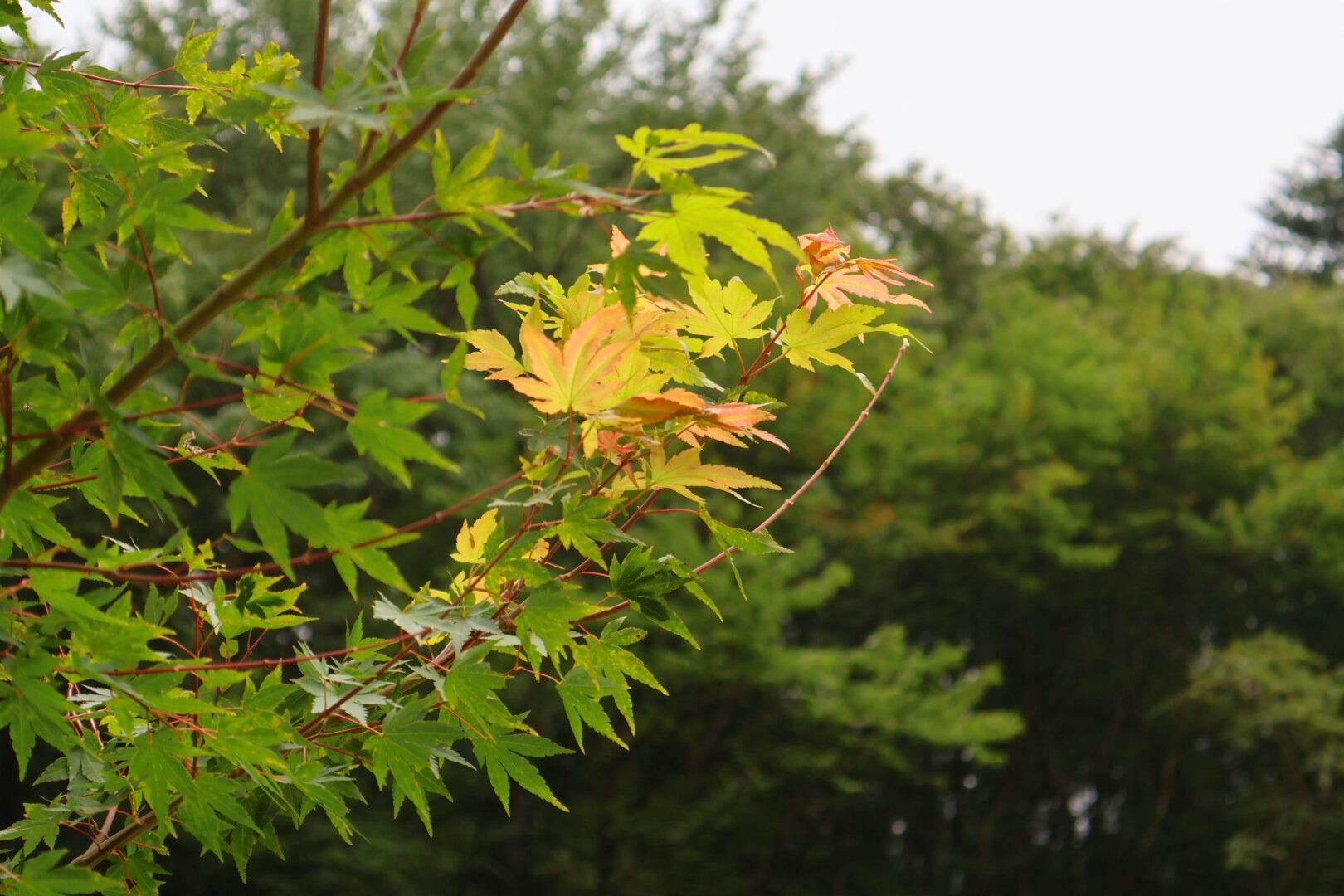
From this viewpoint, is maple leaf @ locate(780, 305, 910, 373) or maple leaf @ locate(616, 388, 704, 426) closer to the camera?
maple leaf @ locate(616, 388, 704, 426)

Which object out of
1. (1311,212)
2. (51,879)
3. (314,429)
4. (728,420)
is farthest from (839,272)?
(1311,212)

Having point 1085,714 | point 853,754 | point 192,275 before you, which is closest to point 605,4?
point 192,275

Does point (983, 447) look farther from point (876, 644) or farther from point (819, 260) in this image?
point (819, 260)

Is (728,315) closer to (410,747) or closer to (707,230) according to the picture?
(707,230)

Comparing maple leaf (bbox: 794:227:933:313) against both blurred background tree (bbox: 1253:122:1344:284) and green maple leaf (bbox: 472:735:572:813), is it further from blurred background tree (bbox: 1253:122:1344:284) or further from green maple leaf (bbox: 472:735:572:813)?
blurred background tree (bbox: 1253:122:1344:284)

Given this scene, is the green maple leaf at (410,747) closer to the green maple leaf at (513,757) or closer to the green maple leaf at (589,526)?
the green maple leaf at (513,757)

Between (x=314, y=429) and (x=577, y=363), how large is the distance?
0.26 m

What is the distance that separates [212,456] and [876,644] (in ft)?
30.3

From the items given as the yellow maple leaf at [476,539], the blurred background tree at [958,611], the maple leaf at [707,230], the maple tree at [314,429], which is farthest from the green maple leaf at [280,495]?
the blurred background tree at [958,611]

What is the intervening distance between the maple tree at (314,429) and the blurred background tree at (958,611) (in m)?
6.74

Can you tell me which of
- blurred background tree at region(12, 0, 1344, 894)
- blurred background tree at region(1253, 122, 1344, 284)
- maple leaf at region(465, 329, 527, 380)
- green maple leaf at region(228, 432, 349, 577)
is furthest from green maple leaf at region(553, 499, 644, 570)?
blurred background tree at region(1253, 122, 1344, 284)

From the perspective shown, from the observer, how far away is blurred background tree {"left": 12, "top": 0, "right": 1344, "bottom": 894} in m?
9.31

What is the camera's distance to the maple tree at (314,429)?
76 cm

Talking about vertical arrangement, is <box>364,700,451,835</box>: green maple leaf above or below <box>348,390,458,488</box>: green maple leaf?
below
